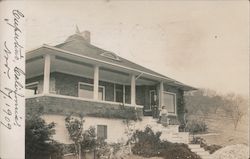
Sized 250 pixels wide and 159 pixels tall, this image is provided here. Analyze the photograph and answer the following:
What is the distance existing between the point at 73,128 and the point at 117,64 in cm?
45

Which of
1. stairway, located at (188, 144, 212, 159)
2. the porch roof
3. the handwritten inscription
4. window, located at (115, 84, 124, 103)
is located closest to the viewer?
the handwritten inscription

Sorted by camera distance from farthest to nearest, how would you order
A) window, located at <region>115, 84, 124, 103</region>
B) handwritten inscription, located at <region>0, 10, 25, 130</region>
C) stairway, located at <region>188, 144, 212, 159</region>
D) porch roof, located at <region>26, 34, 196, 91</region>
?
stairway, located at <region>188, 144, 212, 159</region> < window, located at <region>115, 84, 124, 103</region> < porch roof, located at <region>26, 34, 196, 91</region> < handwritten inscription, located at <region>0, 10, 25, 130</region>

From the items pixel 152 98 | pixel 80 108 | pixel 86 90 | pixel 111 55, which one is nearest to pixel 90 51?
pixel 111 55

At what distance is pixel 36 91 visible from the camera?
259 cm

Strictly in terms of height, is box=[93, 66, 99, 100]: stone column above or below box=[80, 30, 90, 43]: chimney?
below

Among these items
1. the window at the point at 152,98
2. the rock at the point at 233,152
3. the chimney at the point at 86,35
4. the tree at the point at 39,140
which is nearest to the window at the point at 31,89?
the tree at the point at 39,140

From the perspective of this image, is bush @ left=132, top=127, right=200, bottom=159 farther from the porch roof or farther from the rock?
the porch roof

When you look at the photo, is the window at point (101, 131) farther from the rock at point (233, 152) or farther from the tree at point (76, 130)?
the rock at point (233, 152)

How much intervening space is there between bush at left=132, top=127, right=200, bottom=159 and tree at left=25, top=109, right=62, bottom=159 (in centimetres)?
46

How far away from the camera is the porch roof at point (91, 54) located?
2.64 metres

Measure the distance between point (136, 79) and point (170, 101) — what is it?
0.79 feet

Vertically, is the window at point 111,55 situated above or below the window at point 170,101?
above

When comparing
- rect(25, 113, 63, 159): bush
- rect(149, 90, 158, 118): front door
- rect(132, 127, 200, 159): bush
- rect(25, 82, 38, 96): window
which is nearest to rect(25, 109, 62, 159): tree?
rect(25, 113, 63, 159): bush

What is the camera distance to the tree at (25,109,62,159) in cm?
257
